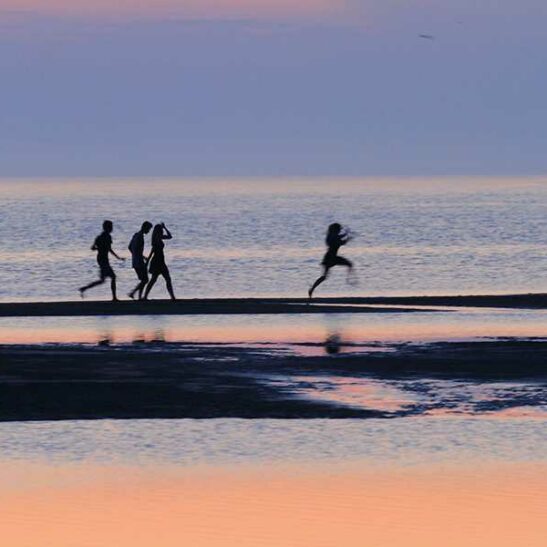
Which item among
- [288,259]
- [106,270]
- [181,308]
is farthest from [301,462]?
[288,259]

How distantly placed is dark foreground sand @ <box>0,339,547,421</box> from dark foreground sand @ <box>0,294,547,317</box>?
23.9 feet

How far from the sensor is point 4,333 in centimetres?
3073

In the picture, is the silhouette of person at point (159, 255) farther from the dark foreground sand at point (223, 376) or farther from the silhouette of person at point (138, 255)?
the dark foreground sand at point (223, 376)

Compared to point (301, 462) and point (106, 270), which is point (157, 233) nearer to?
point (106, 270)

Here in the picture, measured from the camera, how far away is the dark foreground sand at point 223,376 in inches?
804

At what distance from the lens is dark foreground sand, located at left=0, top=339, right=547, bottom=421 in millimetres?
20422

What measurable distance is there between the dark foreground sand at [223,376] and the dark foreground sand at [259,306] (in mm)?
7283

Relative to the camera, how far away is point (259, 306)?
36250 millimetres

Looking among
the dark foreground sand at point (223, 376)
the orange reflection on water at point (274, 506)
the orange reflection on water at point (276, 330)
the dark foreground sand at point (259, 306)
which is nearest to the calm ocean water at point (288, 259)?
the dark foreground sand at point (259, 306)

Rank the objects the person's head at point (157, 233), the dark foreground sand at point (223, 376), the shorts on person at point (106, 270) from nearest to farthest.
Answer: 1. the dark foreground sand at point (223, 376)
2. the person's head at point (157, 233)
3. the shorts on person at point (106, 270)

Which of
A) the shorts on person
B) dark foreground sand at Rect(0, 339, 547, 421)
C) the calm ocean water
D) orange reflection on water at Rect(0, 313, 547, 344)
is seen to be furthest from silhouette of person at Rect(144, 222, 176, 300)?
the calm ocean water

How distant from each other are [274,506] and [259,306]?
21547 mm

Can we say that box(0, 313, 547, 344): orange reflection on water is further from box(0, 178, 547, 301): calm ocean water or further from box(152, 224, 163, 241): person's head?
box(0, 178, 547, 301): calm ocean water

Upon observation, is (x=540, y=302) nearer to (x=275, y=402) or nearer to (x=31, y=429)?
(x=275, y=402)
